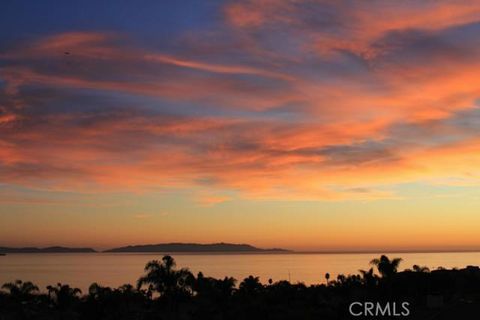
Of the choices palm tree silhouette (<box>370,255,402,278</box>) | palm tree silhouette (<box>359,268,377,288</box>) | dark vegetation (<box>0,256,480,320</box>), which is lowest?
dark vegetation (<box>0,256,480,320</box>)

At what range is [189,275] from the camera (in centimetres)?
5550

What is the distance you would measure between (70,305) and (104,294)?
3.55m

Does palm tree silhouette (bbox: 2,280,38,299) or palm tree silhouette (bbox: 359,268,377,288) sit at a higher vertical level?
palm tree silhouette (bbox: 359,268,377,288)

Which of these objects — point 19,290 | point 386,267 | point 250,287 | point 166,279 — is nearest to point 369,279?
point 386,267

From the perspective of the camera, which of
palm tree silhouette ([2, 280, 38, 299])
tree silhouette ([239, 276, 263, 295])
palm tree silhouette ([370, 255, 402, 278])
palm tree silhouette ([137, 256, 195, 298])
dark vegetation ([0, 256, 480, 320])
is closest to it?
dark vegetation ([0, 256, 480, 320])

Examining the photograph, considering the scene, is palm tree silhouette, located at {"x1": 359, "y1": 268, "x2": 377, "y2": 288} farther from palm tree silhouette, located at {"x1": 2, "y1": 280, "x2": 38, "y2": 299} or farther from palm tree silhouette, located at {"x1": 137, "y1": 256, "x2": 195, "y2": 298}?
palm tree silhouette, located at {"x1": 2, "y1": 280, "x2": 38, "y2": 299}

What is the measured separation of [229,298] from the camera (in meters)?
58.1

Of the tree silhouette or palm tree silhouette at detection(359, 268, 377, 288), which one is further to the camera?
palm tree silhouette at detection(359, 268, 377, 288)

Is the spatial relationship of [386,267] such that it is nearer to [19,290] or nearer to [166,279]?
[166,279]

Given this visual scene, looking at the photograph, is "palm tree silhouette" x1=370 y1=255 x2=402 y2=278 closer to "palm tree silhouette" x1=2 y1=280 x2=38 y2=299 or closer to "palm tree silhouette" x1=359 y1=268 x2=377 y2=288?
"palm tree silhouette" x1=359 y1=268 x2=377 y2=288

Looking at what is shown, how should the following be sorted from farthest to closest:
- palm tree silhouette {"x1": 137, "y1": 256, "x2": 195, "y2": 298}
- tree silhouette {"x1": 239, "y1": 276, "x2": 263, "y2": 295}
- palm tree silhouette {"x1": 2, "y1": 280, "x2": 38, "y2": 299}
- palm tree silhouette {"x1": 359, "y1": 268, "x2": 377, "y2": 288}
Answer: palm tree silhouette {"x1": 359, "y1": 268, "x2": 377, "y2": 288} < tree silhouette {"x1": 239, "y1": 276, "x2": 263, "y2": 295} < palm tree silhouette {"x1": 2, "y1": 280, "x2": 38, "y2": 299} < palm tree silhouette {"x1": 137, "y1": 256, "x2": 195, "y2": 298}

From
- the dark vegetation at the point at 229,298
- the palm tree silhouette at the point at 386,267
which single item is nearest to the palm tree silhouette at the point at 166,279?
the dark vegetation at the point at 229,298

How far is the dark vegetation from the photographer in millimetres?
43906

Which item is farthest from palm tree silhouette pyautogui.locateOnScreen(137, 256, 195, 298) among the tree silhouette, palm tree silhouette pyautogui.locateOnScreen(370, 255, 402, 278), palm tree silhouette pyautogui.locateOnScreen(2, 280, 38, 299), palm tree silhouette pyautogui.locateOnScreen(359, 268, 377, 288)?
palm tree silhouette pyautogui.locateOnScreen(370, 255, 402, 278)
